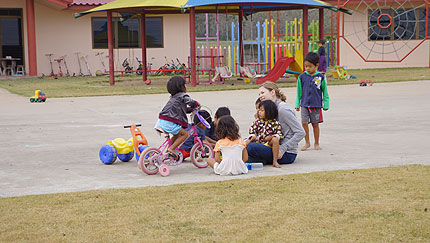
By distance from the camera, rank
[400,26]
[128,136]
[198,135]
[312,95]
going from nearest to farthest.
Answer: [198,135] → [312,95] → [128,136] → [400,26]

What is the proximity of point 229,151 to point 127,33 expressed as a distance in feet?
77.1

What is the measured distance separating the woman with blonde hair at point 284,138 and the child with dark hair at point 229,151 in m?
0.38

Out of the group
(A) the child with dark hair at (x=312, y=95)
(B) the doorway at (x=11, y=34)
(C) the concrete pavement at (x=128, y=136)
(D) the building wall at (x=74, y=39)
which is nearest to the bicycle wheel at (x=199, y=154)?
(C) the concrete pavement at (x=128, y=136)

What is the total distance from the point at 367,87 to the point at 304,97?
34.7 feet

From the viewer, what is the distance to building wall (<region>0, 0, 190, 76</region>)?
92.8 ft

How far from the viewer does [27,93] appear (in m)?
18.0

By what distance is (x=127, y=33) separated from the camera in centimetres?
2942

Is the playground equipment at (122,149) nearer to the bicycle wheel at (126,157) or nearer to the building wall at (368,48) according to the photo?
the bicycle wheel at (126,157)

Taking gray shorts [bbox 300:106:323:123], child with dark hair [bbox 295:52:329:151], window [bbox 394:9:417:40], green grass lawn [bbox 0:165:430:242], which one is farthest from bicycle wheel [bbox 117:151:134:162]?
window [bbox 394:9:417:40]

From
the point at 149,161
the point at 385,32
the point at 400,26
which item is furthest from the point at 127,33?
the point at 149,161

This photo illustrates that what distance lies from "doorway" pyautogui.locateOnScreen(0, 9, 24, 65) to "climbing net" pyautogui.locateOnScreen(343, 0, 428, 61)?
1558 centimetres

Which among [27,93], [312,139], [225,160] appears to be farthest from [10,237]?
[27,93]

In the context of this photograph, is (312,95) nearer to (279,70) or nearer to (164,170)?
(164,170)

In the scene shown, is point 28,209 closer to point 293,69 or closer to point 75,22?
point 293,69
